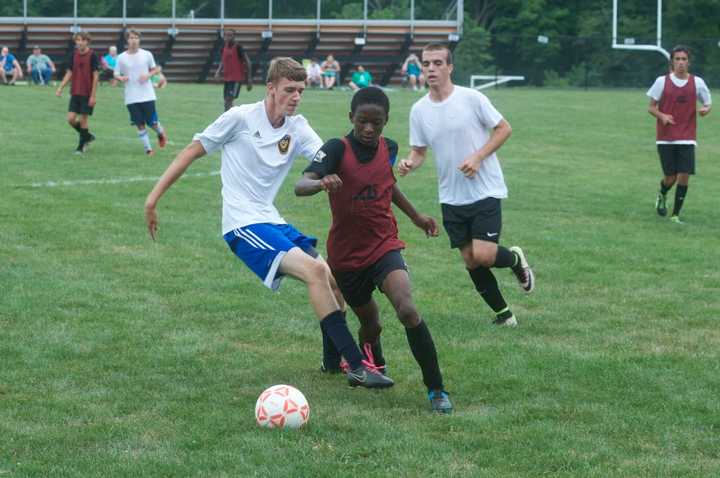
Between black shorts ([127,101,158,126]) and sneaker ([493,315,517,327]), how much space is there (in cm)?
1252

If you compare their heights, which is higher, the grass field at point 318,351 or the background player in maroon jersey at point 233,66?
the background player in maroon jersey at point 233,66

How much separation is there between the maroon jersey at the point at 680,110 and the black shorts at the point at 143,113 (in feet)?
29.4

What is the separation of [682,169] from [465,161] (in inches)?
275

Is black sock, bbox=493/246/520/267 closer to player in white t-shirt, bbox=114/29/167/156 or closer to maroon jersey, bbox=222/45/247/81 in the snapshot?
player in white t-shirt, bbox=114/29/167/156

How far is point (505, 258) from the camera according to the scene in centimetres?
912

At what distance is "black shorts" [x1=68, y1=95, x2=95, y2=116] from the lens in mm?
19891

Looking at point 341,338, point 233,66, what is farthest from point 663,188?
point 233,66

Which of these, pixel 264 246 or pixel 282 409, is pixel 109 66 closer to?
pixel 264 246

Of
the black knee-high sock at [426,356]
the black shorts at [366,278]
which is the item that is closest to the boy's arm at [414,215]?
the black shorts at [366,278]

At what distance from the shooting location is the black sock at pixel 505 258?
29.8ft

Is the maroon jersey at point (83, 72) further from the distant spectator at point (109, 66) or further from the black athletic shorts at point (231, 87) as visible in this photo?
the distant spectator at point (109, 66)

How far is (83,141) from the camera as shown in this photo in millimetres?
19703

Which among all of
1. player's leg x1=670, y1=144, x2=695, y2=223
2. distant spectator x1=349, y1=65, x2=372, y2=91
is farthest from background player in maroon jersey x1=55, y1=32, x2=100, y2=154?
distant spectator x1=349, y1=65, x2=372, y2=91

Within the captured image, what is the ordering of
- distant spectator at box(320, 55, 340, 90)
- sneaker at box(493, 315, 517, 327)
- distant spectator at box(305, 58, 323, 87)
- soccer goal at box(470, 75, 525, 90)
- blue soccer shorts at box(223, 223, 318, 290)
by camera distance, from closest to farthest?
blue soccer shorts at box(223, 223, 318, 290) < sneaker at box(493, 315, 517, 327) < distant spectator at box(305, 58, 323, 87) < distant spectator at box(320, 55, 340, 90) < soccer goal at box(470, 75, 525, 90)
